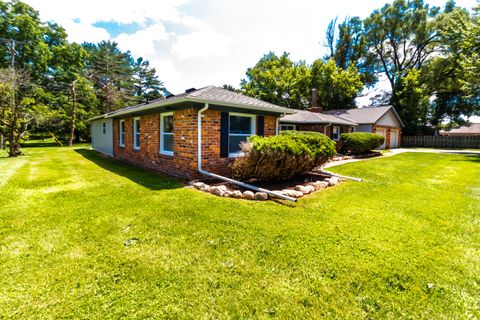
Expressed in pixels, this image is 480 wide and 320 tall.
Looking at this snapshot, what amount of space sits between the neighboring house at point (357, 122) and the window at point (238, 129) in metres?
7.64

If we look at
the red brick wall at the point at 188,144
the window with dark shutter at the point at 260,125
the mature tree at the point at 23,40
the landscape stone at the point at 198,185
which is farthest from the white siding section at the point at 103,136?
the mature tree at the point at 23,40

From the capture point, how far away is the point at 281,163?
6.15m

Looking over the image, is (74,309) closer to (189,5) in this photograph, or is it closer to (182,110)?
(182,110)

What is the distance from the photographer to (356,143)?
585 inches

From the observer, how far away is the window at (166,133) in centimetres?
830

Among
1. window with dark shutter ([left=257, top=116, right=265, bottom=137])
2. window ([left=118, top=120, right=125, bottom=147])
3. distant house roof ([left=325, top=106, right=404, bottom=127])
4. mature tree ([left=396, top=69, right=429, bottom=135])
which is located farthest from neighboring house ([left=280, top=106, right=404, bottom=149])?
window ([left=118, top=120, right=125, bottom=147])

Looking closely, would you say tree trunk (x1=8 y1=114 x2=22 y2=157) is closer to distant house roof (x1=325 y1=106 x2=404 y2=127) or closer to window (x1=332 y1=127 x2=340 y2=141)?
window (x1=332 y1=127 x2=340 y2=141)

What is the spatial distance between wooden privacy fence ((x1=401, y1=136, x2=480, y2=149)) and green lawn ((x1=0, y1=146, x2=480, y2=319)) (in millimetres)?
26143

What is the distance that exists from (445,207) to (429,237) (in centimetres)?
203

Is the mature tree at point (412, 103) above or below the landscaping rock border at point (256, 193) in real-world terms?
above

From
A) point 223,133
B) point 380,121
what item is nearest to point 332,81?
point 380,121

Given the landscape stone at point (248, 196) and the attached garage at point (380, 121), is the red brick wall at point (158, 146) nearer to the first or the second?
the landscape stone at point (248, 196)

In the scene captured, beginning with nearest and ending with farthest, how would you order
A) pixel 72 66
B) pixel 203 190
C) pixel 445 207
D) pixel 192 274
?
1. pixel 192 274
2. pixel 445 207
3. pixel 203 190
4. pixel 72 66

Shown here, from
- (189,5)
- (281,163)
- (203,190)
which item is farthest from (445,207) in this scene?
(189,5)
